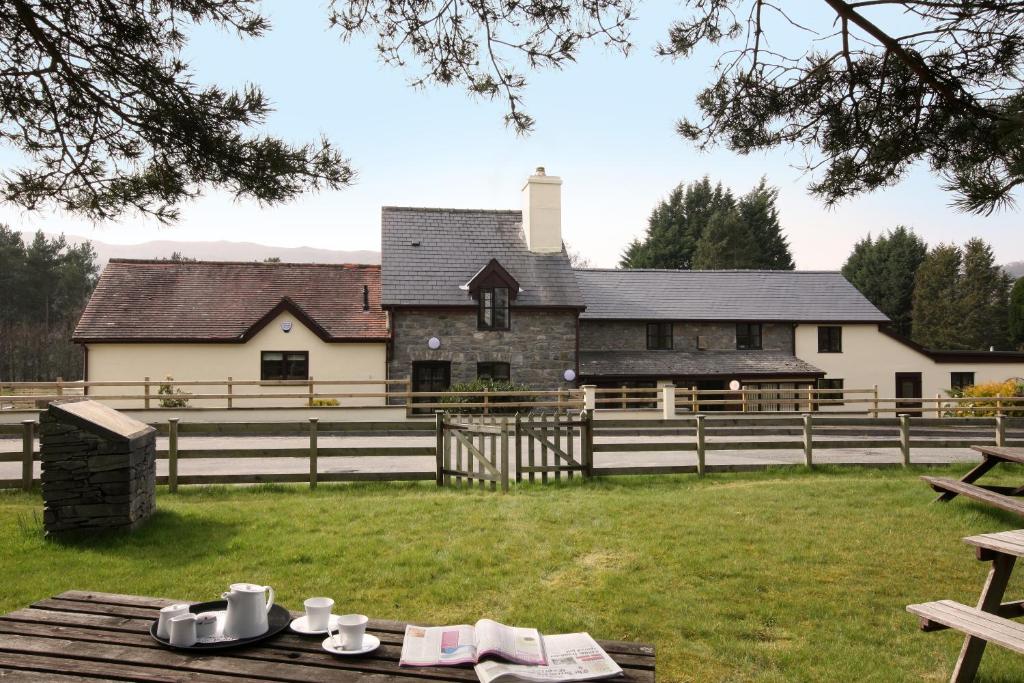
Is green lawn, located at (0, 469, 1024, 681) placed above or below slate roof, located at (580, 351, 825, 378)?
below

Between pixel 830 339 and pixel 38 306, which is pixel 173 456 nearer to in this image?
pixel 830 339

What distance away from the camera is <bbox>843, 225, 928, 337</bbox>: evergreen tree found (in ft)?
178

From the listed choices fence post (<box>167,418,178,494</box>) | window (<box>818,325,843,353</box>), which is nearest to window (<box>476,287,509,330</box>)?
window (<box>818,325,843,353</box>)

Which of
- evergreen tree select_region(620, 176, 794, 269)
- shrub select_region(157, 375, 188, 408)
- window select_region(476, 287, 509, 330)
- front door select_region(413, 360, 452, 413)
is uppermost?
evergreen tree select_region(620, 176, 794, 269)

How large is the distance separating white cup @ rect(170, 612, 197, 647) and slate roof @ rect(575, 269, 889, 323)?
27.0m

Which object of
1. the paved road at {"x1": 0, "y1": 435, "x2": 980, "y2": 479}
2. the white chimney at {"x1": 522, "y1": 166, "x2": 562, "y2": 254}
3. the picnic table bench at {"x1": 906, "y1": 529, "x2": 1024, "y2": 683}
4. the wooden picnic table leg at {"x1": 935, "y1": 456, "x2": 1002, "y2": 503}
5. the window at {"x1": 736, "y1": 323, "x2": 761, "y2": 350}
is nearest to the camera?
the picnic table bench at {"x1": 906, "y1": 529, "x2": 1024, "y2": 683}

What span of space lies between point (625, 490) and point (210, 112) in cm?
730

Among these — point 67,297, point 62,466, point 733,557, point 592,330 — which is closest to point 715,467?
point 733,557

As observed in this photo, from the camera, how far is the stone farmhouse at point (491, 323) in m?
25.6

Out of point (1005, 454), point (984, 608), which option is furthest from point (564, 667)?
point (1005, 454)

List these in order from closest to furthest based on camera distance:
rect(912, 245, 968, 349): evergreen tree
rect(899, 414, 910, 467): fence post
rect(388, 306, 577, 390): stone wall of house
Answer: rect(899, 414, 910, 467): fence post < rect(388, 306, 577, 390): stone wall of house < rect(912, 245, 968, 349): evergreen tree

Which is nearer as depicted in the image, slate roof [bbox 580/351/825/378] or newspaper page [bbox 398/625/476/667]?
newspaper page [bbox 398/625/476/667]

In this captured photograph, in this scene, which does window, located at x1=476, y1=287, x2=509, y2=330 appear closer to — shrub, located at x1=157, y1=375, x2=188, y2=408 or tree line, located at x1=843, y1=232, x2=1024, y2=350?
shrub, located at x1=157, y1=375, x2=188, y2=408

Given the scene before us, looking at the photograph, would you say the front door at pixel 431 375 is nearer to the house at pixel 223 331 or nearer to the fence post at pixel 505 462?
the house at pixel 223 331
